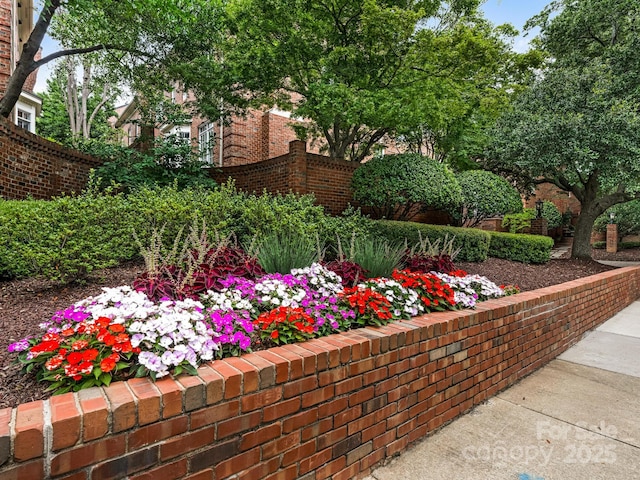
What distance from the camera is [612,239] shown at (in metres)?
15.9

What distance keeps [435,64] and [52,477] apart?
7.54m

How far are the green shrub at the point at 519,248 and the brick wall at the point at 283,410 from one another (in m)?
5.49

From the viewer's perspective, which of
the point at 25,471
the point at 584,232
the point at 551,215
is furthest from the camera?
the point at 551,215

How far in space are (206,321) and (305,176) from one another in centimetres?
602

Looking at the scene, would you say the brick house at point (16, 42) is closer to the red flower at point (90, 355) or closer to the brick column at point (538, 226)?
the red flower at point (90, 355)

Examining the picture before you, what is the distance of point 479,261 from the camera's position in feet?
23.1

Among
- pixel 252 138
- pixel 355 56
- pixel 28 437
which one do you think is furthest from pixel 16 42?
pixel 28 437

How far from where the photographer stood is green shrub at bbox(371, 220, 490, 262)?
6504mm

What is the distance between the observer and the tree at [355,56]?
255 inches

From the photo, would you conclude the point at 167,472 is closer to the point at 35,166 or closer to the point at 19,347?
the point at 19,347

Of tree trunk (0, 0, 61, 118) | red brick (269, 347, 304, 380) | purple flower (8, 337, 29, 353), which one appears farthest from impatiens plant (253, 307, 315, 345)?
tree trunk (0, 0, 61, 118)

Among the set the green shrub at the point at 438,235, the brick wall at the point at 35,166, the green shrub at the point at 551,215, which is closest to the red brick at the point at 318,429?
the green shrub at the point at 438,235

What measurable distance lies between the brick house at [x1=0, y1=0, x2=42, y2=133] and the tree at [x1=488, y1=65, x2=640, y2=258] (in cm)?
1093

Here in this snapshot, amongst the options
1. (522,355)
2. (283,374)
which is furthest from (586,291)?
(283,374)
